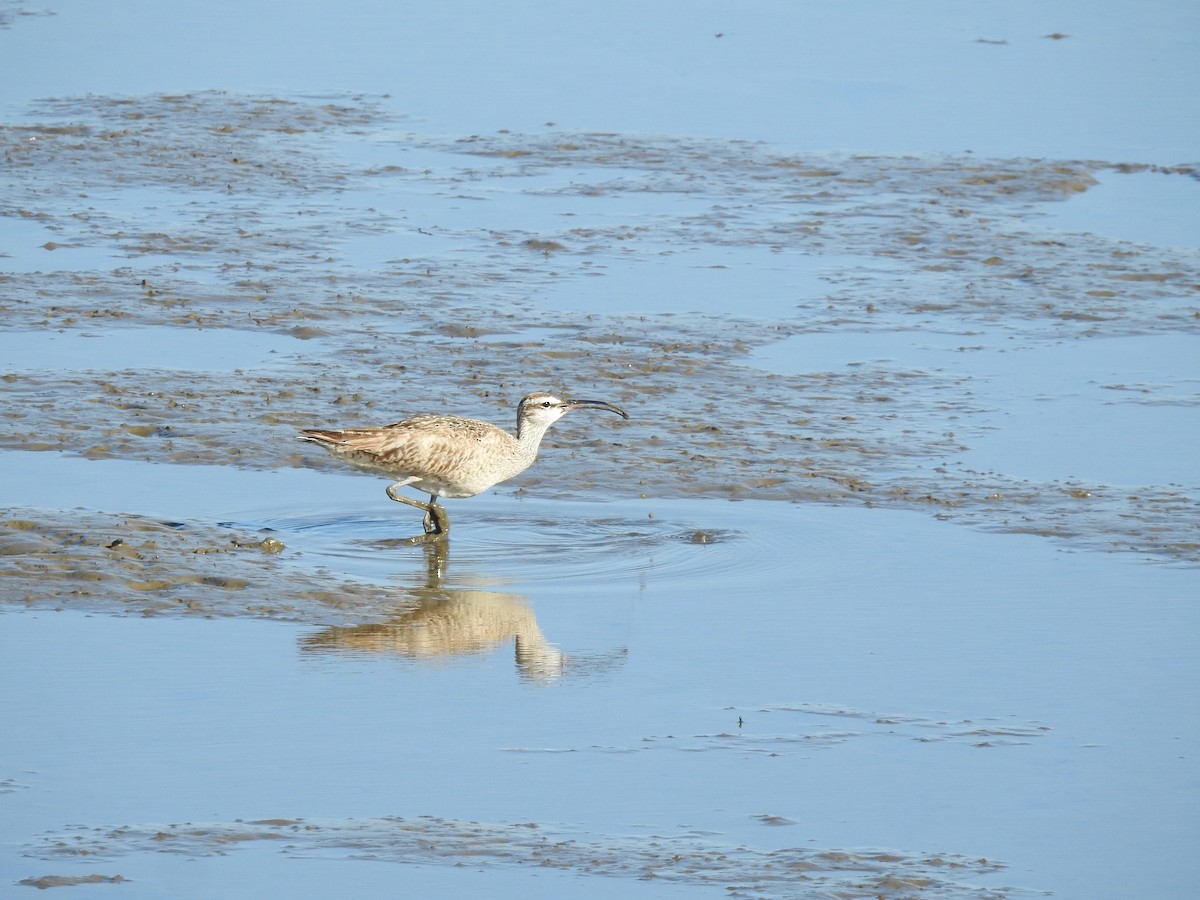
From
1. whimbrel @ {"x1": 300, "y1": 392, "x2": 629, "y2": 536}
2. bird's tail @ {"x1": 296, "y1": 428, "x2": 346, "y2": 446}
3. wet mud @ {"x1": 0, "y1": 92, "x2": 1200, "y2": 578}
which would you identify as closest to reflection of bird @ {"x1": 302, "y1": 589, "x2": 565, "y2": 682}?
whimbrel @ {"x1": 300, "y1": 392, "x2": 629, "y2": 536}

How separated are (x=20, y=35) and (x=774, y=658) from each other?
18.1 meters

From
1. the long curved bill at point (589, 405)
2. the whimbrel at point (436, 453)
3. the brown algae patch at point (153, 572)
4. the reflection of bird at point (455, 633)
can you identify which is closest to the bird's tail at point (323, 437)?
the whimbrel at point (436, 453)

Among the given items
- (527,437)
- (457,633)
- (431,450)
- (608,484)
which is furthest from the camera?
(608,484)

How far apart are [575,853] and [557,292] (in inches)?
356

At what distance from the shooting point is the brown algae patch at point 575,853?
674 cm

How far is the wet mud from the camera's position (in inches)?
482

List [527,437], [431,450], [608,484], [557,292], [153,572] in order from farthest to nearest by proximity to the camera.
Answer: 1. [557,292]
2. [608,484]
3. [527,437]
4. [431,450]
5. [153,572]

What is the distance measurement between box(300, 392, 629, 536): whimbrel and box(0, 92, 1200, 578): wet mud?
0.65 m

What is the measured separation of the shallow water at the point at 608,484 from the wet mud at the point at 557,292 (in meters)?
0.05

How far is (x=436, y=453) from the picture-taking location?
1128cm

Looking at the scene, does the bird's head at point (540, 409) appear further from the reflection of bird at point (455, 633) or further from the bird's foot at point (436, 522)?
the reflection of bird at point (455, 633)

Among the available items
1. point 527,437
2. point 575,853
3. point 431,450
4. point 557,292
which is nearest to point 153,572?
point 431,450

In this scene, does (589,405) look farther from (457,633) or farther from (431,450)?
(457,633)

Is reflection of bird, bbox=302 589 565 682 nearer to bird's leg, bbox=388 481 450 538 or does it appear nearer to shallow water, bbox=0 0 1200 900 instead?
shallow water, bbox=0 0 1200 900
